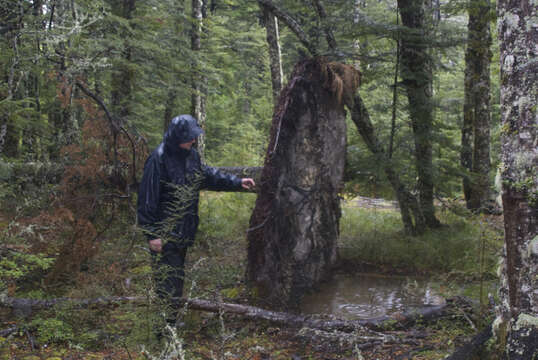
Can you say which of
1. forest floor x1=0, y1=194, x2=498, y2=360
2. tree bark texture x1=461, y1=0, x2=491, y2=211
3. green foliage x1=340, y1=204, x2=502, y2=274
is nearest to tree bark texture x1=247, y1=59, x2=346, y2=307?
forest floor x1=0, y1=194, x2=498, y2=360

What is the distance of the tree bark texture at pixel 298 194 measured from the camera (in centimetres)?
559

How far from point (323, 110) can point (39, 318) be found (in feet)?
13.9

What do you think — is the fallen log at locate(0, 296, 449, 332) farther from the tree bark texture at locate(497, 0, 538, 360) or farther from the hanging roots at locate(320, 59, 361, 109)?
the hanging roots at locate(320, 59, 361, 109)

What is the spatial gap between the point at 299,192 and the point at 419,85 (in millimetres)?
3538

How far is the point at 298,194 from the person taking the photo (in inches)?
222

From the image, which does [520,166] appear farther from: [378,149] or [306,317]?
[378,149]

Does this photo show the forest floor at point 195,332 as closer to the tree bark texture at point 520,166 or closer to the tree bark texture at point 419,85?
the tree bark texture at point 520,166

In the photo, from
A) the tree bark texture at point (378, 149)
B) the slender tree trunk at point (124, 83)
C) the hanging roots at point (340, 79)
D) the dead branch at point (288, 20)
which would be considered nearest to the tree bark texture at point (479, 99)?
the tree bark texture at point (378, 149)

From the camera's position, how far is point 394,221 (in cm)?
977

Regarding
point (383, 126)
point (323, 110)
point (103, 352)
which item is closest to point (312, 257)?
point (323, 110)

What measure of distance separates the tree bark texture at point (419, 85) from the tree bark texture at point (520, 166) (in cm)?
446

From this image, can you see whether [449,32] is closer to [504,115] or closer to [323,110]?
[323,110]

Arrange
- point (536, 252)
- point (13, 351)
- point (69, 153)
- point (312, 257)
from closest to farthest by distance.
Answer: point (536, 252) → point (13, 351) → point (312, 257) → point (69, 153)

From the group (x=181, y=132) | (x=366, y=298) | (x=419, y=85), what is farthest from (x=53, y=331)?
(x=419, y=85)
